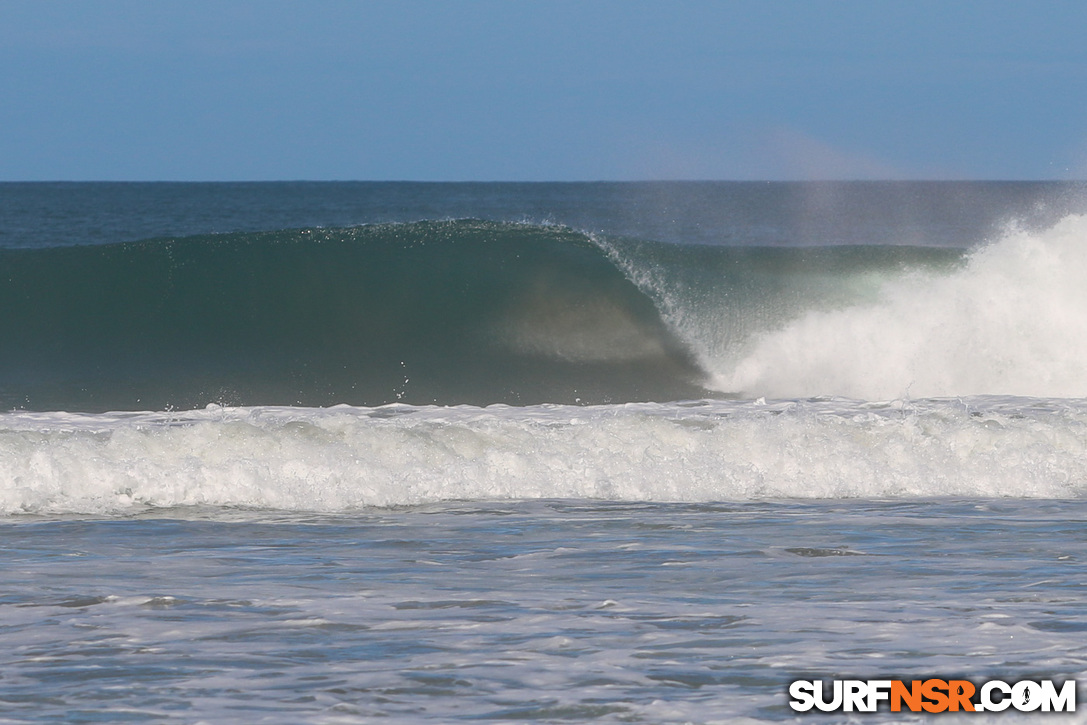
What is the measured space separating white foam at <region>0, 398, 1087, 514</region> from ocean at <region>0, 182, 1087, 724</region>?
0.10 feet

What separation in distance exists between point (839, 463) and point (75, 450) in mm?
4785

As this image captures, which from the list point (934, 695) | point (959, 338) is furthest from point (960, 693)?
point (959, 338)

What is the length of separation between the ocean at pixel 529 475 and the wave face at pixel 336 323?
5 centimetres

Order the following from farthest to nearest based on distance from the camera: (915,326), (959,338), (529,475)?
(915,326), (959,338), (529,475)

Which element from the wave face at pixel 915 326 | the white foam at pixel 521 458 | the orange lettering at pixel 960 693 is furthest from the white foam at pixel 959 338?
the orange lettering at pixel 960 693

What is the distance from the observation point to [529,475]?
788cm

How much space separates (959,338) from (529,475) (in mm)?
7436

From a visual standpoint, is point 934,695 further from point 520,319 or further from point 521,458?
point 520,319

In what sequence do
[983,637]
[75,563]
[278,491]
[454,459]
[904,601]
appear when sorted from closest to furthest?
[983,637], [904,601], [75,563], [278,491], [454,459]

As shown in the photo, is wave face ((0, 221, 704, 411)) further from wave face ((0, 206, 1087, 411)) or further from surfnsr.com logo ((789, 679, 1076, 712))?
surfnsr.com logo ((789, 679, 1076, 712))

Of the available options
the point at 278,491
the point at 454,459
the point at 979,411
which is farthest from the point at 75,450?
the point at 979,411

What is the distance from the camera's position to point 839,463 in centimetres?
823

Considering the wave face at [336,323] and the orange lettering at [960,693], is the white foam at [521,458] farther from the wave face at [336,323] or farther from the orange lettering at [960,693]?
the wave face at [336,323]

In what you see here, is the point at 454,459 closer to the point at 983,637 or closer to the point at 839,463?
the point at 839,463
